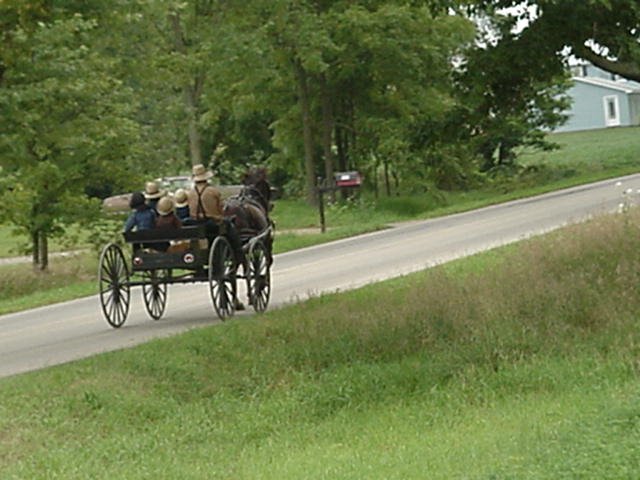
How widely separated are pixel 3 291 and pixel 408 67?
61.4 ft

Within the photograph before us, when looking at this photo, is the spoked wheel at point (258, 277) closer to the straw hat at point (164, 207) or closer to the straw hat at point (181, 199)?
the straw hat at point (181, 199)

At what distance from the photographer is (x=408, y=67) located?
154ft

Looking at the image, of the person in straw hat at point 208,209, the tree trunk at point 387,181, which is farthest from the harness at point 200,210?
the tree trunk at point 387,181

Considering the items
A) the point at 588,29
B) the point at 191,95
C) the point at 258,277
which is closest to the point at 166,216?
the point at 258,277

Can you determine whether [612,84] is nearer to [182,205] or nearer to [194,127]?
[194,127]

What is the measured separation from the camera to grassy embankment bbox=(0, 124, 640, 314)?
31.5 meters

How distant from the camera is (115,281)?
2002 cm

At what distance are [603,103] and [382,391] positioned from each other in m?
91.9

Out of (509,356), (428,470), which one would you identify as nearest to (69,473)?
(428,470)

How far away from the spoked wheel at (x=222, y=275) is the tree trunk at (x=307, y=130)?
27283mm

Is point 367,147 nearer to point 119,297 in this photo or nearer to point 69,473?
point 119,297

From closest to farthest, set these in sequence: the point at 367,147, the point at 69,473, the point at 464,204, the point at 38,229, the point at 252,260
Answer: the point at 69,473 → the point at 252,260 → the point at 38,229 → the point at 464,204 → the point at 367,147

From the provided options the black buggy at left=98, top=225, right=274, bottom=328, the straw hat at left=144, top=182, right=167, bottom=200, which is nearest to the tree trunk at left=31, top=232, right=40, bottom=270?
the straw hat at left=144, top=182, right=167, bottom=200

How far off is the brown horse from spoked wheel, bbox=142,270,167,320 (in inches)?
52.9
